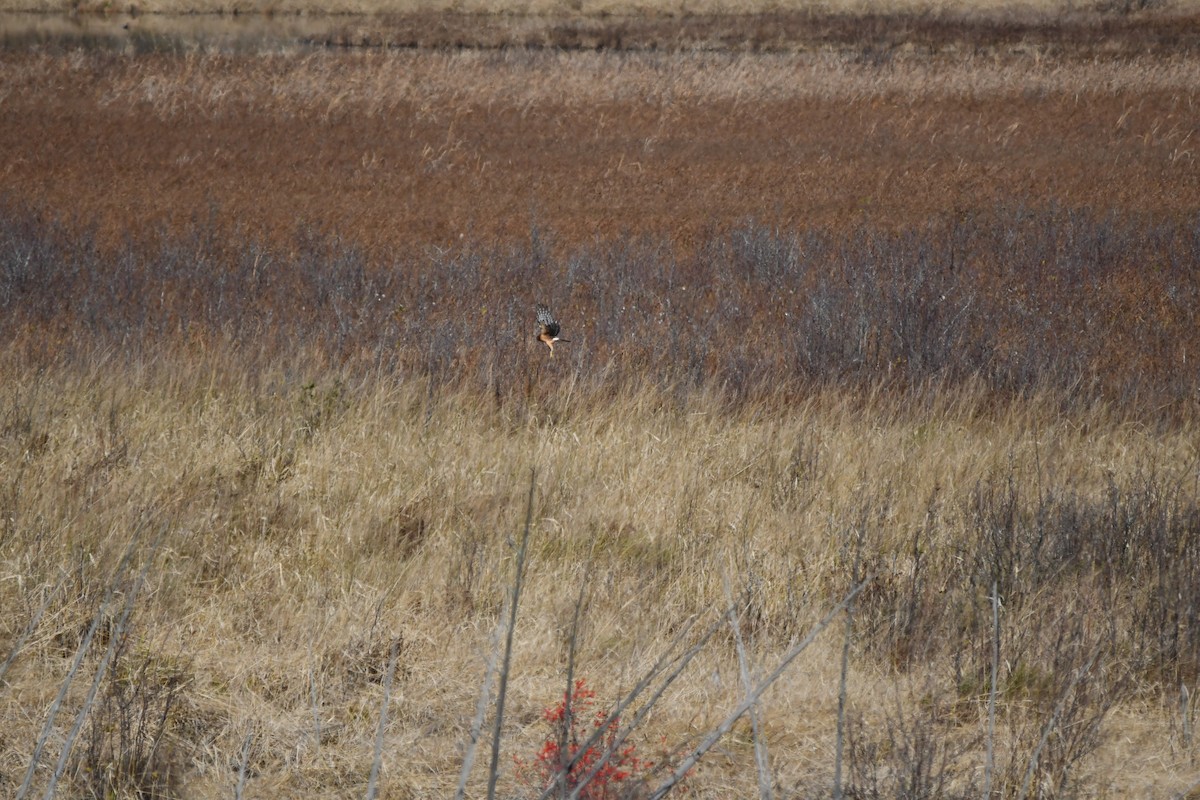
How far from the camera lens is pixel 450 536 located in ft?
11.9

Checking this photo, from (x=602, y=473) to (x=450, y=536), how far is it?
2.92ft

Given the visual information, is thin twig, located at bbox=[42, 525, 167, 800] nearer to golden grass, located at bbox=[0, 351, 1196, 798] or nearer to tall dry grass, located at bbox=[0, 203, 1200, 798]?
tall dry grass, located at bbox=[0, 203, 1200, 798]

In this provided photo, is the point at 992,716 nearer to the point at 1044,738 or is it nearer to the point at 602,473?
the point at 1044,738

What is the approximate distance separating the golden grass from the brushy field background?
0.02m

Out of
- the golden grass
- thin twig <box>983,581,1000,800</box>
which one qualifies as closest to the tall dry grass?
the golden grass

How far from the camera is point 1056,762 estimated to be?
2.29 meters

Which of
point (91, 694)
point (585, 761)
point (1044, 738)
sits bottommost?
point (585, 761)

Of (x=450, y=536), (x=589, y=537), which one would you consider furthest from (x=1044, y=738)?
(x=450, y=536)

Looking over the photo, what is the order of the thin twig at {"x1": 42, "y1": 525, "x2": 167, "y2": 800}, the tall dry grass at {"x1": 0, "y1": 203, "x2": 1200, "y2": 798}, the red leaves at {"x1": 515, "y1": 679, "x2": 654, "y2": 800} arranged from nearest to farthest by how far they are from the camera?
the thin twig at {"x1": 42, "y1": 525, "x2": 167, "y2": 800} < the red leaves at {"x1": 515, "y1": 679, "x2": 654, "y2": 800} < the tall dry grass at {"x1": 0, "y1": 203, "x2": 1200, "y2": 798}

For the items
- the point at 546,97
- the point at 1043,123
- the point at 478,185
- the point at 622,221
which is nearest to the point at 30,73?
the point at 546,97

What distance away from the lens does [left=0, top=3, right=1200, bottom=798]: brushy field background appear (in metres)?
2.54

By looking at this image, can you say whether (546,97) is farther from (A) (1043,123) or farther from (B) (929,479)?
(B) (929,479)

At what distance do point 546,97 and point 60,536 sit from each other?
16.7 meters

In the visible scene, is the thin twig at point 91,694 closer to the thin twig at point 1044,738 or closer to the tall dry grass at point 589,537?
the tall dry grass at point 589,537
